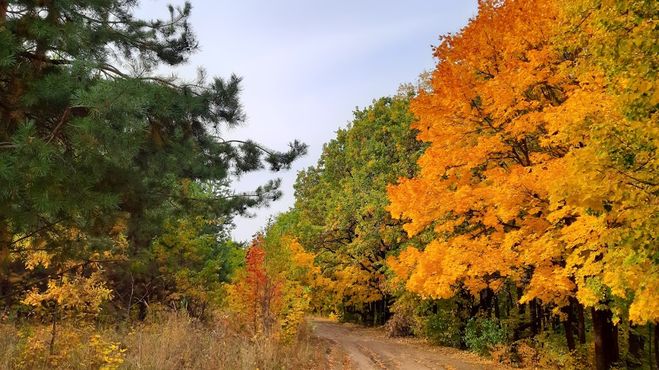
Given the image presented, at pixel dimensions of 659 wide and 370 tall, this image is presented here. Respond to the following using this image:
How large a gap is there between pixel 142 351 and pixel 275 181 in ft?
14.3

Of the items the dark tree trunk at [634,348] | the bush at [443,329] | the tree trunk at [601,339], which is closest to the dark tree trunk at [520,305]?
the bush at [443,329]

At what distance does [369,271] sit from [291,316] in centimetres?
1758

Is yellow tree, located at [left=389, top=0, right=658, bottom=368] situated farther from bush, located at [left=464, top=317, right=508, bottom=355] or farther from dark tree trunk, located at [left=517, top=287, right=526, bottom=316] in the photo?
dark tree trunk, located at [left=517, top=287, right=526, bottom=316]

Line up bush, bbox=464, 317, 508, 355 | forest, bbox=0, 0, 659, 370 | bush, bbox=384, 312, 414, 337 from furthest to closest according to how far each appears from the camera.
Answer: bush, bbox=384, 312, 414, 337 → bush, bbox=464, 317, 508, 355 → forest, bbox=0, 0, 659, 370

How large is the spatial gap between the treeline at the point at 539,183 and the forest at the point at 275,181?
52 millimetres

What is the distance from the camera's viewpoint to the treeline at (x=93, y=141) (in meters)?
5.19

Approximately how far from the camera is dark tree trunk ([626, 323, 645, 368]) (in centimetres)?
1822

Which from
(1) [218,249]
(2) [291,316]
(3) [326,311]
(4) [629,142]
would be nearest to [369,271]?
A: (1) [218,249]

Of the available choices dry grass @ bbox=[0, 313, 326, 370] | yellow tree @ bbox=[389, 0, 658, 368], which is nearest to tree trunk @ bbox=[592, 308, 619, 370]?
yellow tree @ bbox=[389, 0, 658, 368]

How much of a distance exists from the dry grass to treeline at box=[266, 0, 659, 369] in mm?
4996

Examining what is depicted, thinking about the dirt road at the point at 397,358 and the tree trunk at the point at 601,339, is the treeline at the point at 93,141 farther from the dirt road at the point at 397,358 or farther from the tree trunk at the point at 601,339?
the tree trunk at the point at 601,339

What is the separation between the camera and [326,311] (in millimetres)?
54312

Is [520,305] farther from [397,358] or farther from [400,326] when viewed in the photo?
[397,358]

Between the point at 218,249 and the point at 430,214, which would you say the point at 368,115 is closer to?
the point at 218,249
